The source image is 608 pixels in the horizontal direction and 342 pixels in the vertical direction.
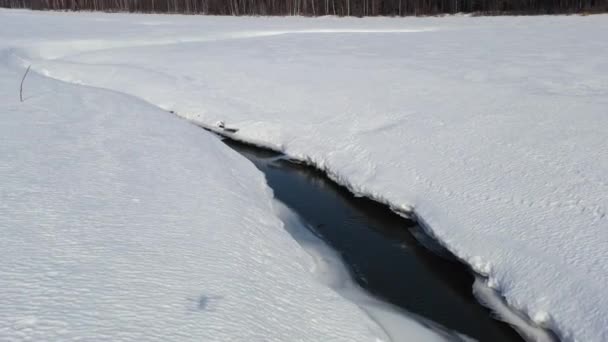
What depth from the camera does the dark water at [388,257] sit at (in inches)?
131

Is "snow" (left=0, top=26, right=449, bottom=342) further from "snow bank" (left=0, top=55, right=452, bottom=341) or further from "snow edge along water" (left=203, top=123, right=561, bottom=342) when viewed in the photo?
"snow edge along water" (left=203, top=123, right=561, bottom=342)

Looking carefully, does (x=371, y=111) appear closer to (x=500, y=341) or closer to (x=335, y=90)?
(x=335, y=90)

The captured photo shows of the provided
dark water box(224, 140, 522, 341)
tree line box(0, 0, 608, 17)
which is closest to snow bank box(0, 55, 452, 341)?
dark water box(224, 140, 522, 341)

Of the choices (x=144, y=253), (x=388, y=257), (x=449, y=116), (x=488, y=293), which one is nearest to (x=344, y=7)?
(x=449, y=116)

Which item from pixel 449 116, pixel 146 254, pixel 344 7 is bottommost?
pixel 146 254

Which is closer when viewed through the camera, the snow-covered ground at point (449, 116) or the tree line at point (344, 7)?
the snow-covered ground at point (449, 116)

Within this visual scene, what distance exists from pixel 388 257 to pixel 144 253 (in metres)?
1.88

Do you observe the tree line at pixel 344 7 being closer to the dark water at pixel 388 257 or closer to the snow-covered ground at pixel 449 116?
the snow-covered ground at pixel 449 116

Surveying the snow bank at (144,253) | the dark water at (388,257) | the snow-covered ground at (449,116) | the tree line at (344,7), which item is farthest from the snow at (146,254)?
the tree line at (344,7)

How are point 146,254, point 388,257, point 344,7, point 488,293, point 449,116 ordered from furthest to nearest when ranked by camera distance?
point 344,7 → point 449,116 → point 388,257 → point 488,293 → point 146,254

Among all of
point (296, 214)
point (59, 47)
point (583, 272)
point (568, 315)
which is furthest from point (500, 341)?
point (59, 47)

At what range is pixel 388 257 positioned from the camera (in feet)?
13.2

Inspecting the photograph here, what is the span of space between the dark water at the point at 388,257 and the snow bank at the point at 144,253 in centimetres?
25

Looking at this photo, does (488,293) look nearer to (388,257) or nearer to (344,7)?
(388,257)
